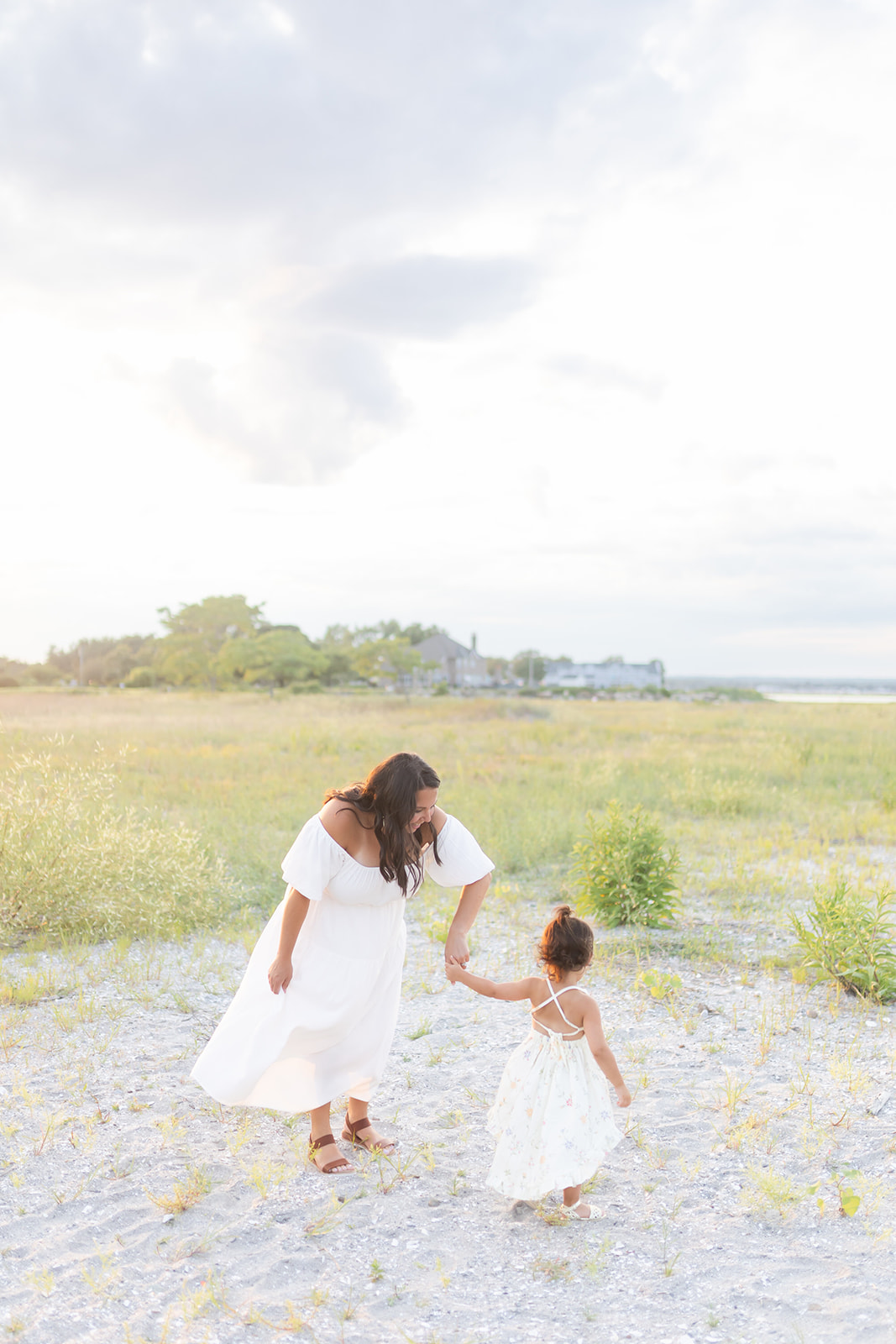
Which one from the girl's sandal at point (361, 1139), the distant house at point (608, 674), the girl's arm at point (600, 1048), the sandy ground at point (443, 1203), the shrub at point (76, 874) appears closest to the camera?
the sandy ground at point (443, 1203)

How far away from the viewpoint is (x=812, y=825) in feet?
34.1

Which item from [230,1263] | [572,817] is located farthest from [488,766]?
[230,1263]

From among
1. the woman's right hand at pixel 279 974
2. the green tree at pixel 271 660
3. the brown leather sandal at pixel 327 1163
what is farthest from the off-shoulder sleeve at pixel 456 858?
the green tree at pixel 271 660

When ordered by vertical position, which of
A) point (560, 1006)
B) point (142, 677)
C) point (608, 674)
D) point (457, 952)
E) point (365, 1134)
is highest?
point (608, 674)

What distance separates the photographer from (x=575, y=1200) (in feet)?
10.2

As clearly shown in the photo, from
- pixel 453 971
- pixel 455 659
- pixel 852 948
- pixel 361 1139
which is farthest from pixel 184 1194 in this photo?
pixel 455 659

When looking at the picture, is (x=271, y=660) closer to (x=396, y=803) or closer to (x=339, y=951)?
(x=339, y=951)

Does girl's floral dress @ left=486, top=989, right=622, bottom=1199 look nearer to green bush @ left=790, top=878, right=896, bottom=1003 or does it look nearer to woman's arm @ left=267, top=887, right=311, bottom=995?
woman's arm @ left=267, top=887, right=311, bottom=995

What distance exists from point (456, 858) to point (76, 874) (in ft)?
13.3

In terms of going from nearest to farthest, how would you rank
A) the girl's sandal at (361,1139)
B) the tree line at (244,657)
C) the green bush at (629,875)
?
the girl's sandal at (361,1139)
the green bush at (629,875)
the tree line at (244,657)

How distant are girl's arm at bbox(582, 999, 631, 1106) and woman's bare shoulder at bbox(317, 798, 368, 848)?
101 centimetres

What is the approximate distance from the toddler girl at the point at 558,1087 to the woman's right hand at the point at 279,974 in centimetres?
61

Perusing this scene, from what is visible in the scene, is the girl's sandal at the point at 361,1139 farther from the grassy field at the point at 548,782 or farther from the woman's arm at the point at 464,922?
the grassy field at the point at 548,782

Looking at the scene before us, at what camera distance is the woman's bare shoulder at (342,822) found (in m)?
3.19
